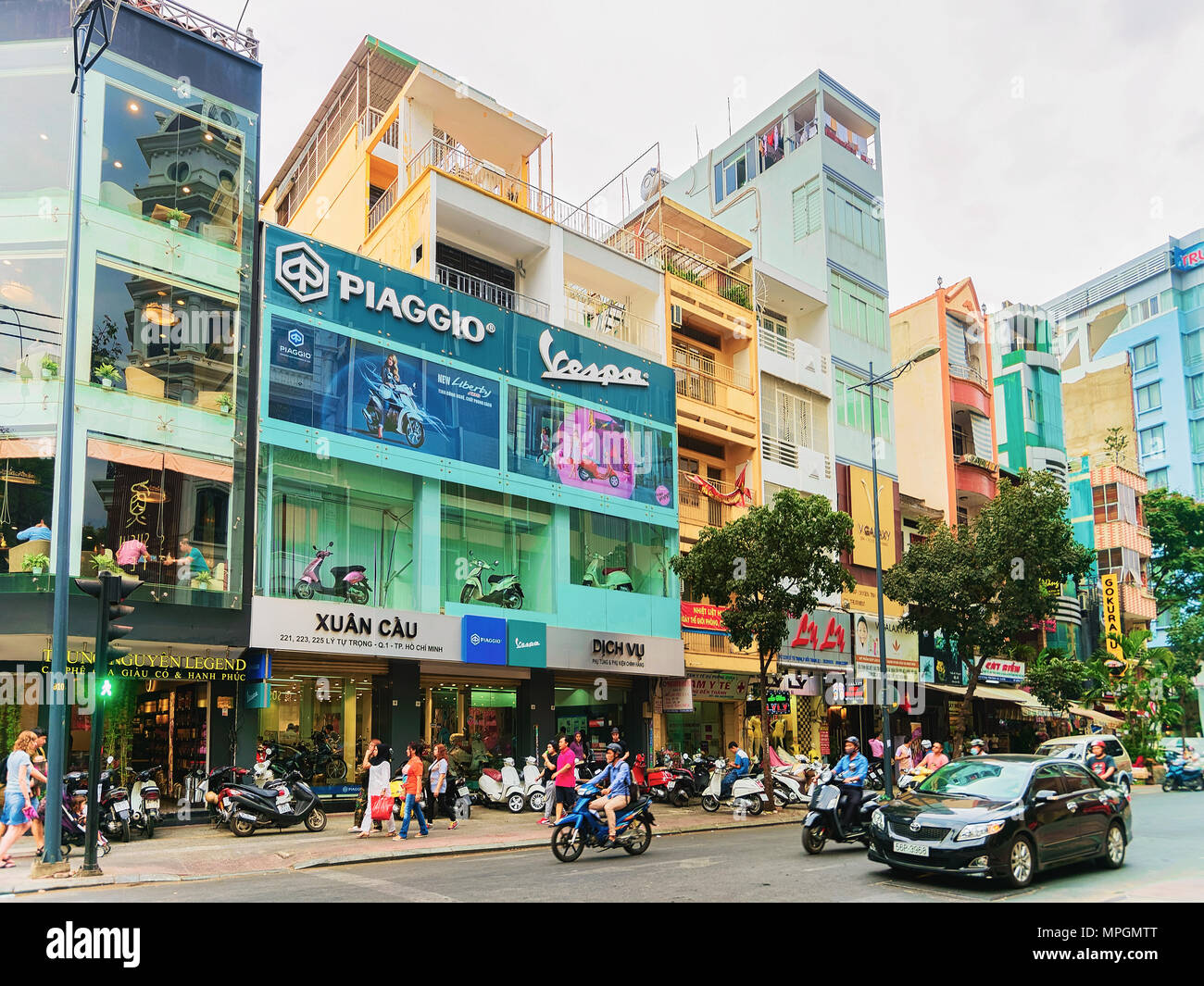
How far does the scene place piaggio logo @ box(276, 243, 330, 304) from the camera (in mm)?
22641

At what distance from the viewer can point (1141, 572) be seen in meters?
54.2

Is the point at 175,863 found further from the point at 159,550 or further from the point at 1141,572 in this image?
→ the point at 1141,572

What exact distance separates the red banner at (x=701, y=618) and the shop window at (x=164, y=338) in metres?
14.7

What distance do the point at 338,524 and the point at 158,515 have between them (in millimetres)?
4113

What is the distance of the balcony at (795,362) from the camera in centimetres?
3528

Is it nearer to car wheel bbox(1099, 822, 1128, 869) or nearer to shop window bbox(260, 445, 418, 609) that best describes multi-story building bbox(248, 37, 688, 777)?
shop window bbox(260, 445, 418, 609)

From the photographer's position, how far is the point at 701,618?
30.7 m

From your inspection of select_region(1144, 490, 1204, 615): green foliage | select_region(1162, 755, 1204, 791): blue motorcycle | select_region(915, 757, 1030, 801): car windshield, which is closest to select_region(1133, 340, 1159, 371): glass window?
select_region(1144, 490, 1204, 615): green foliage

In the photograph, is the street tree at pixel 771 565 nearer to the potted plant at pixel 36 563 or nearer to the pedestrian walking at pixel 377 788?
the pedestrian walking at pixel 377 788

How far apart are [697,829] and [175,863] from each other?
1002 cm

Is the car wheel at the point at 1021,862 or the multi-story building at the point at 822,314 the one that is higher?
the multi-story building at the point at 822,314

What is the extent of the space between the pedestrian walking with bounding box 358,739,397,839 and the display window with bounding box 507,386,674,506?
9.93 meters

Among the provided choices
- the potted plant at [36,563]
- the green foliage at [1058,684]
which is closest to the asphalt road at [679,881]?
the potted plant at [36,563]

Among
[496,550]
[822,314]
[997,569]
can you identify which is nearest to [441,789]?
[496,550]
